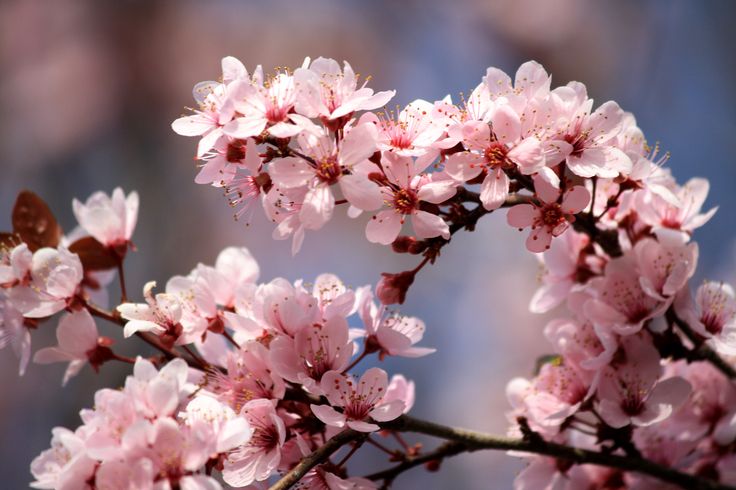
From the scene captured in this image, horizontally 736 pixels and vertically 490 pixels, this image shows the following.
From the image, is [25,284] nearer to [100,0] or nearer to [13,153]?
[13,153]

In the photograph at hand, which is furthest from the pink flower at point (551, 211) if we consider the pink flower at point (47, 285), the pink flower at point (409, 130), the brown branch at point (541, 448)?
the pink flower at point (47, 285)

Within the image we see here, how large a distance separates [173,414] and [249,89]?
28cm

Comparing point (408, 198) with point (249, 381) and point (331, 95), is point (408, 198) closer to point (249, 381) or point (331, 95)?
point (331, 95)

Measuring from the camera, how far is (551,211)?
28.2 inches

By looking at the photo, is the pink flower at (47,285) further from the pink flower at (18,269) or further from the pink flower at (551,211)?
the pink flower at (551,211)

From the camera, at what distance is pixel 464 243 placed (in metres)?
2.75

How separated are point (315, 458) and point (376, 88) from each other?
6.37 feet

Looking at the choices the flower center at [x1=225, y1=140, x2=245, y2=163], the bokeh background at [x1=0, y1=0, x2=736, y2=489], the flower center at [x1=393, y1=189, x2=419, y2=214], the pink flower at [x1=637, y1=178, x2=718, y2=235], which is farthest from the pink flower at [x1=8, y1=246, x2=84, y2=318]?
the bokeh background at [x1=0, y1=0, x2=736, y2=489]

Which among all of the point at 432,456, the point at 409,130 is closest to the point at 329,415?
the point at 432,456


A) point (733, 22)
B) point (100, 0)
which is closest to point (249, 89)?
point (100, 0)

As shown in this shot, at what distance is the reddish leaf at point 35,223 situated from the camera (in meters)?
0.87

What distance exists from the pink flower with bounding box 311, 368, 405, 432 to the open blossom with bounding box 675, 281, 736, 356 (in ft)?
1.11

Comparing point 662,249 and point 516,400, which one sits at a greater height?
point 662,249

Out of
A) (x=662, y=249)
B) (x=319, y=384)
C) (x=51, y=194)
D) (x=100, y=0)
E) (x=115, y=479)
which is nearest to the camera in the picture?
(x=115, y=479)
